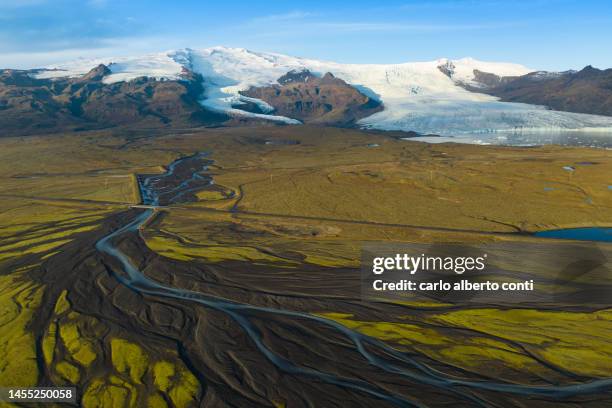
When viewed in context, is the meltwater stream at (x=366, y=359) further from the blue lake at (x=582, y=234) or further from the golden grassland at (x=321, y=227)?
the blue lake at (x=582, y=234)

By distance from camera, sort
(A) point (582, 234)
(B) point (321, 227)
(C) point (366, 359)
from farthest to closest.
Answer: (B) point (321, 227)
(A) point (582, 234)
(C) point (366, 359)

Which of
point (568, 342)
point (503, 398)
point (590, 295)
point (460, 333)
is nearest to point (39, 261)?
point (460, 333)

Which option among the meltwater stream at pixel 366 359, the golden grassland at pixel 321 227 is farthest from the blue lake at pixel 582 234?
the meltwater stream at pixel 366 359

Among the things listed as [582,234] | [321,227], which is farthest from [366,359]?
[582,234]

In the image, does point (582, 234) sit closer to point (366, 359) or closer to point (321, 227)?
point (321, 227)

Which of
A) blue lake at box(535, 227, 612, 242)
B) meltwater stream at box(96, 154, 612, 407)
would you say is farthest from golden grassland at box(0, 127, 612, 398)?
blue lake at box(535, 227, 612, 242)

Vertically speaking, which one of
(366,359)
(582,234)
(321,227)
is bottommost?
(321,227)

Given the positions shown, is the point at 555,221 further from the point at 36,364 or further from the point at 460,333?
the point at 36,364

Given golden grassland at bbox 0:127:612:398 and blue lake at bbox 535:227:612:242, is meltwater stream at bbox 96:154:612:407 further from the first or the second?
blue lake at bbox 535:227:612:242
